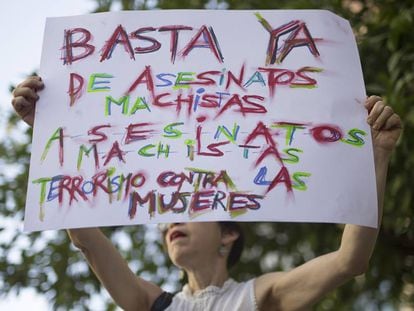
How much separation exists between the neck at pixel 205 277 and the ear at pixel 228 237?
127 mm

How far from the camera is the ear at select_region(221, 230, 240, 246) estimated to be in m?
3.04

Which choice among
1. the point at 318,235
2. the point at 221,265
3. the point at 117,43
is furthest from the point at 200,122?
the point at 318,235

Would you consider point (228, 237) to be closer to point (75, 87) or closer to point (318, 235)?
point (75, 87)

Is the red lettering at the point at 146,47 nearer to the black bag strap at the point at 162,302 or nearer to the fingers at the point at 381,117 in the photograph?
the fingers at the point at 381,117

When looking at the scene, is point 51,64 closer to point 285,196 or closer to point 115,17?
point 115,17

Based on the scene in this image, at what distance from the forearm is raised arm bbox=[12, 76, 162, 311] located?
66 centimetres

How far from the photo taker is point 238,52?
2.69m

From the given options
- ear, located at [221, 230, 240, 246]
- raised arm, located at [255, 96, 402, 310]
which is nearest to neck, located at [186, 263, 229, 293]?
ear, located at [221, 230, 240, 246]

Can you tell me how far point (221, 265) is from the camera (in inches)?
117

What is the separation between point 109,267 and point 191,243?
0.29 meters

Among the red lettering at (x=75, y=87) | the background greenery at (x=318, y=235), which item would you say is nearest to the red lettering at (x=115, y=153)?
the red lettering at (x=75, y=87)

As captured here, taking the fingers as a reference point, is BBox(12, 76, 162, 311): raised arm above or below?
below

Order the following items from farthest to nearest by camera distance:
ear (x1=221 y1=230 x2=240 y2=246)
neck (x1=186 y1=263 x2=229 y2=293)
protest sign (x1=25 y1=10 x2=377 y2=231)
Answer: ear (x1=221 y1=230 x2=240 y2=246) → neck (x1=186 y1=263 x2=229 y2=293) → protest sign (x1=25 y1=10 x2=377 y2=231)

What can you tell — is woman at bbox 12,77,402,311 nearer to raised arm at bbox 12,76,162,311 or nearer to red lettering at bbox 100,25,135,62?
raised arm at bbox 12,76,162,311
